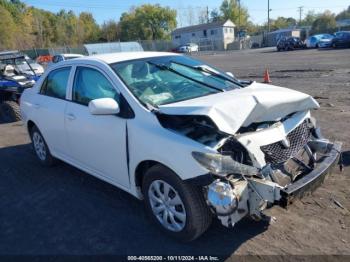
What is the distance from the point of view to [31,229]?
13.8 feet

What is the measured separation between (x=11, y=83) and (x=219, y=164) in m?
8.92

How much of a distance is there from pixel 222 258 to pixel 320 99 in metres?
7.81

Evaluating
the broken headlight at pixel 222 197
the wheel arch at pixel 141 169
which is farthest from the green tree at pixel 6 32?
the broken headlight at pixel 222 197

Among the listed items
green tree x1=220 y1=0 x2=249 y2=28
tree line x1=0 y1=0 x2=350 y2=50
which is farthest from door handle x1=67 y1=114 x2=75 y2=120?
green tree x1=220 y1=0 x2=249 y2=28

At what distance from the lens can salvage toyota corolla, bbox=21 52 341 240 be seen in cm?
326

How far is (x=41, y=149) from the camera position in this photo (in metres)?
6.14

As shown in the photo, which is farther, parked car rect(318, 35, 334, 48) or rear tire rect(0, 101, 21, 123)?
parked car rect(318, 35, 334, 48)

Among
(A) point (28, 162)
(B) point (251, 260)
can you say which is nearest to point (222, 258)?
(B) point (251, 260)

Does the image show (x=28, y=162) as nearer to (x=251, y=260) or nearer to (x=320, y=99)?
(x=251, y=260)

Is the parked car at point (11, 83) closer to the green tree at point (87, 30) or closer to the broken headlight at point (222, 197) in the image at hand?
the broken headlight at point (222, 197)

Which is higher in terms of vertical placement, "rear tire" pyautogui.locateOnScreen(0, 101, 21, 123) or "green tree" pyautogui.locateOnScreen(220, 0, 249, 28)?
"green tree" pyautogui.locateOnScreen(220, 0, 249, 28)

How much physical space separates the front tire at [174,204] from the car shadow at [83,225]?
0.15 metres

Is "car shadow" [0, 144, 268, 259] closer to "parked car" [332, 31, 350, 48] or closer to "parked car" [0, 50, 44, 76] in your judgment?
"parked car" [0, 50, 44, 76]

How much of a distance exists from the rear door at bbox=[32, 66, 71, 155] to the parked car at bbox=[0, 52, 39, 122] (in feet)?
16.0
